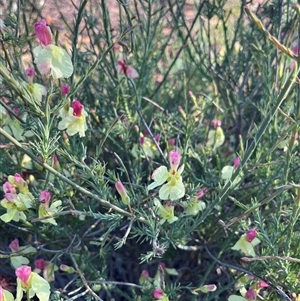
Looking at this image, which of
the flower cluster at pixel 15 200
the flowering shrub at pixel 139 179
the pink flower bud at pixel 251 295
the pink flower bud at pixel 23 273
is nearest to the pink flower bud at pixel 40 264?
the flowering shrub at pixel 139 179

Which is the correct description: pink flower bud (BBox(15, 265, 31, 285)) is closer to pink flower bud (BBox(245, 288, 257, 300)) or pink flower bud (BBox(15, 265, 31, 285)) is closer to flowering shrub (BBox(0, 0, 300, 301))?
flowering shrub (BBox(0, 0, 300, 301))

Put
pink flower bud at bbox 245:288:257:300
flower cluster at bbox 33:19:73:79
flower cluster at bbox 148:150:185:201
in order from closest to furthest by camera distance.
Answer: flower cluster at bbox 33:19:73:79, flower cluster at bbox 148:150:185:201, pink flower bud at bbox 245:288:257:300

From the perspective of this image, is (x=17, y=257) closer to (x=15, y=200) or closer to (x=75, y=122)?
(x=15, y=200)

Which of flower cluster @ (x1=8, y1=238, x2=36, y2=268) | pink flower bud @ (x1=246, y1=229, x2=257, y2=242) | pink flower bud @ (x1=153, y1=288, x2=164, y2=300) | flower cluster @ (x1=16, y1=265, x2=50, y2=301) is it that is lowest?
pink flower bud @ (x1=153, y1=288, x2=164, y2=300)

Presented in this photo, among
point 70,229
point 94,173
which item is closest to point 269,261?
point 94,173

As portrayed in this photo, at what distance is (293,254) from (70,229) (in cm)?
60

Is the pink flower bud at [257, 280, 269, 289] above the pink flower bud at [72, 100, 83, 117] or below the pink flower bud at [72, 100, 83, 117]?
below

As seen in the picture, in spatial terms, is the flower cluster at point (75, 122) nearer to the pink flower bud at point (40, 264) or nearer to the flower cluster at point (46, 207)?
the flower cluster at point (46, 207)

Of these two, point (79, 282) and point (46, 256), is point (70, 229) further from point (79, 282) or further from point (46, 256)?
point (79, 282)

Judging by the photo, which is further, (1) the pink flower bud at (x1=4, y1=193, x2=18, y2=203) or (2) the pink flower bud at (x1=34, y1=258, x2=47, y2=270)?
(2) the pink flower bud at (x1=34, y1=258, x2=47, y2=270)

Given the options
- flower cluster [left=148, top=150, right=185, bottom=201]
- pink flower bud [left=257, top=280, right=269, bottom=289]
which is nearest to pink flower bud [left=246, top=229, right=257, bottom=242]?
pink flower bud [left=257, top=280, right=269, bottom=289]

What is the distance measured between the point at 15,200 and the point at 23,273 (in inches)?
7.6

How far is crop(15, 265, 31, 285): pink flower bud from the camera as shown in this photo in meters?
1.14

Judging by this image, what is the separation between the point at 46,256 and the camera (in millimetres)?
1696
